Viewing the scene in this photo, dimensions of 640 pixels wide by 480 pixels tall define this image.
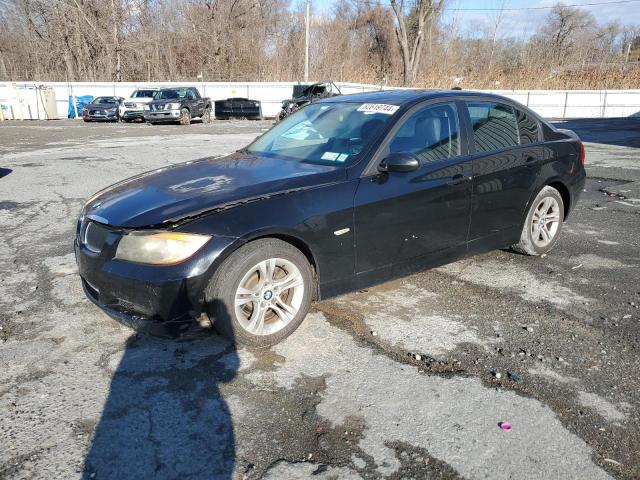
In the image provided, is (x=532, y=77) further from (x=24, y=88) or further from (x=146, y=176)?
(x=146, y=176)

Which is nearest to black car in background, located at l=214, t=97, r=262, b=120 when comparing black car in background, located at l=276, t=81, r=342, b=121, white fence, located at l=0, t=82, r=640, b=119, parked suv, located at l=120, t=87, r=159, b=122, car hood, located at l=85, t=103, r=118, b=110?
black car in background, located at l=276, t=81, r=342, b=121

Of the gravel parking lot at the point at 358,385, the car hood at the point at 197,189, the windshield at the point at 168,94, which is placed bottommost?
the gravel parking lot at the point at 358,385

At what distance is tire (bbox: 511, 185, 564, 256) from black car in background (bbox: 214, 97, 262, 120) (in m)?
24.4

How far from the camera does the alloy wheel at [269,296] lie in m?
3.24

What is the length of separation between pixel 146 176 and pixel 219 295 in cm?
157

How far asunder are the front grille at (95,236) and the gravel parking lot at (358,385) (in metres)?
0.66

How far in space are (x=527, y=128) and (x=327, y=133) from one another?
2.06 m

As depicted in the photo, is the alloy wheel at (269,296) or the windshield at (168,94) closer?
the alloy wheel at (269,296)

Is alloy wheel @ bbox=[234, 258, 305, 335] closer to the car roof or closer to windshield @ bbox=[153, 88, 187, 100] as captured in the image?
the car roof

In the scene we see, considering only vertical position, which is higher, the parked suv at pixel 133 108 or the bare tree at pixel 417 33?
the bare tree at pixel 417 33

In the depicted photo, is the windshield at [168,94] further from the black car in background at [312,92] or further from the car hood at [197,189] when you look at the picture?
the car hood at [197,189]

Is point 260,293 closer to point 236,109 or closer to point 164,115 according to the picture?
point 164,115

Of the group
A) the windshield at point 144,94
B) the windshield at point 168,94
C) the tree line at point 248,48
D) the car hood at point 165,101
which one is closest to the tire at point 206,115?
the windshield at point 168,94

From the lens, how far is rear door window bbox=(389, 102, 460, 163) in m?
3.91
